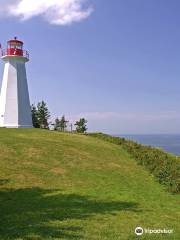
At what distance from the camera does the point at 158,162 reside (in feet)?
98.1

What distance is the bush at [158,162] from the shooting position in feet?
82.0

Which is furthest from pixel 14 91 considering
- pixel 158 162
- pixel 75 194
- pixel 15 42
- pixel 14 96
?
pixel 75 194

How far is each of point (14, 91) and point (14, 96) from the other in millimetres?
684

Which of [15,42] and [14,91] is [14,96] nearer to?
[14,91]

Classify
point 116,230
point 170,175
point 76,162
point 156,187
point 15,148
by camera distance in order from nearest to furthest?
point 116,230
point 156,187
point 170,175
point 76,162
point 15,148

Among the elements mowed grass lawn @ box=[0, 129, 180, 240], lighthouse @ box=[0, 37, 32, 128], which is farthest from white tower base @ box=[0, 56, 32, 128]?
mowed grass lawn @ box=[0, 129, 180, 240]

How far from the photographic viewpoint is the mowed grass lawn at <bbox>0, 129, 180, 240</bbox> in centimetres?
1439

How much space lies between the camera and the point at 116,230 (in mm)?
14531

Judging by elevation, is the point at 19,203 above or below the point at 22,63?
below

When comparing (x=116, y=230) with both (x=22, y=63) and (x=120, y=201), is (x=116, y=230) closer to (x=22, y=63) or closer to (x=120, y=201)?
(x=120, y=201)

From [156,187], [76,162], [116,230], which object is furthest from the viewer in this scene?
[76,162]

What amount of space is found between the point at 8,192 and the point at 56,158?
8718mm

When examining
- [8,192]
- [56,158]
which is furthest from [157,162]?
[8,192]

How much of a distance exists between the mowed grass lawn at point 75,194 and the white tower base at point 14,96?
473 inches
